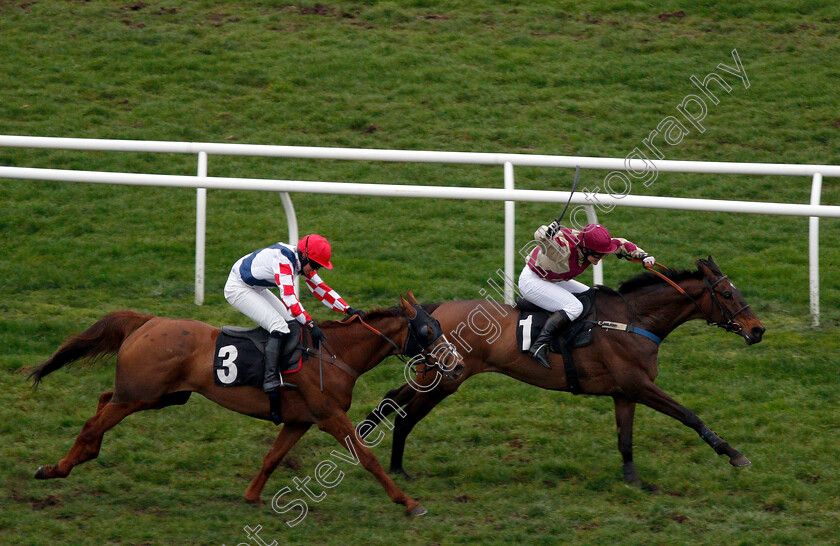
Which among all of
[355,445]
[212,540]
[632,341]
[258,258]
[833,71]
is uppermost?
[833,71]

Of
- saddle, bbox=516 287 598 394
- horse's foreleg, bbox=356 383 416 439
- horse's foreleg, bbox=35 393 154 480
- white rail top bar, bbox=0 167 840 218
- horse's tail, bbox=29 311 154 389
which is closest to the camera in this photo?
horse's foreleg, bbox=35 393 154 480

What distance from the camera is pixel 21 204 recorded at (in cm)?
884

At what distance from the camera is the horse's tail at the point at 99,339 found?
216 inches

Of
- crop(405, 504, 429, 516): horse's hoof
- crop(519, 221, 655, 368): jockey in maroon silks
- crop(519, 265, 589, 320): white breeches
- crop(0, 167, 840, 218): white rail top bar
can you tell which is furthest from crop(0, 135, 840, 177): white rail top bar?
crop(405, 504, 429, 516): horse's hoof

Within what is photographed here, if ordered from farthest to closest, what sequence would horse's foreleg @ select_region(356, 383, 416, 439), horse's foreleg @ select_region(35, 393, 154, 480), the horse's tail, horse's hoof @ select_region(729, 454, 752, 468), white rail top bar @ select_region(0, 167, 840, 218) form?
white rail top bar @ select_region(0, 167, 840, 218), horse's foreleg @ select_region(356, 383, 416, 439), the horse's tail, horse's hoof @ select_region(729, 454, 752, 468), horse's foreleg @ select_region(35, 393, 154, 480)

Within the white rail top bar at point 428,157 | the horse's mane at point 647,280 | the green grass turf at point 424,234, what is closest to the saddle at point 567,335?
the horse's mane at point 647,280

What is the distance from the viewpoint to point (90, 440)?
5.25 metres

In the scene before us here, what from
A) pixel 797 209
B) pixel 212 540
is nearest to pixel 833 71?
pixel 797 209

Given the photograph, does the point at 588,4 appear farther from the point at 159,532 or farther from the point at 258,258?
the point at 159,532

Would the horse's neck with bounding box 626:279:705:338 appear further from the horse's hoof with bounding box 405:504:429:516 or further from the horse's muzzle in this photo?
the horse's hoof with bounding box 405:504:429:516

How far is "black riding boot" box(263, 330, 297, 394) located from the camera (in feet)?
17.1

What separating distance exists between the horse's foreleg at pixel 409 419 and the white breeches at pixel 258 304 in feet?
3.12

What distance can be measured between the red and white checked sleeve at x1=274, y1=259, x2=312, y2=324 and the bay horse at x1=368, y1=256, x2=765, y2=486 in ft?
3.21

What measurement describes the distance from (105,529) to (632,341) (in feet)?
10.2
